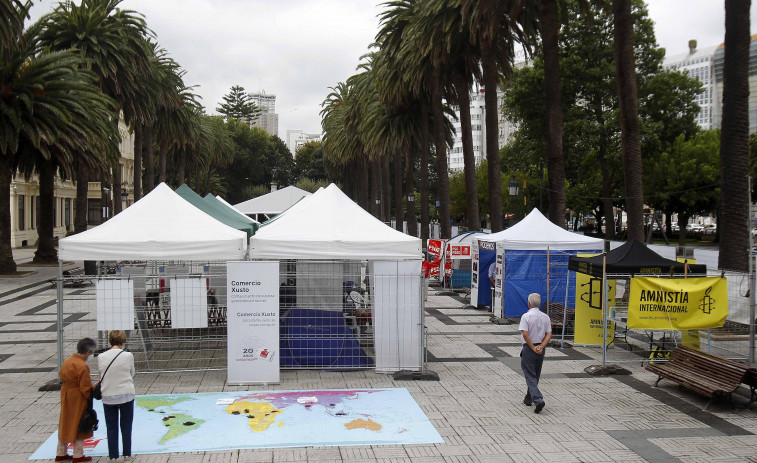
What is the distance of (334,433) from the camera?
8.09 m

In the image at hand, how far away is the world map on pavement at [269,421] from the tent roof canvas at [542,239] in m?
7.78

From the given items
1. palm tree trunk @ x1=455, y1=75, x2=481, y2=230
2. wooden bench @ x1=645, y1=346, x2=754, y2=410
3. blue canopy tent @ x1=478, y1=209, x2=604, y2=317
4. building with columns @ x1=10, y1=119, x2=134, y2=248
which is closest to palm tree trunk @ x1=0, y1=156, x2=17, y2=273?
building with columns @ x1=10, y1=119, x2=134, y2=248

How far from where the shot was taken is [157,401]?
30.9ft

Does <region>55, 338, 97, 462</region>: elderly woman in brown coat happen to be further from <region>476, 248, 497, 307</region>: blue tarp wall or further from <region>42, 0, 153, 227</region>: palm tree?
<region>42, 0, 153, 227</region>: palm tree

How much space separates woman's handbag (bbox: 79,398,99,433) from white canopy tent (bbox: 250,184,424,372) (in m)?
4.21

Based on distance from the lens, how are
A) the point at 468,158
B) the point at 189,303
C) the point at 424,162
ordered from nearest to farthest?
the point at 189,303
the point at 468,158
the point at 424,162

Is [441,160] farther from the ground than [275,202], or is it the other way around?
[441,160]

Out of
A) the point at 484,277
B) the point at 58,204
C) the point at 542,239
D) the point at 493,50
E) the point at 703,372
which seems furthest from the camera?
the point at 58,204

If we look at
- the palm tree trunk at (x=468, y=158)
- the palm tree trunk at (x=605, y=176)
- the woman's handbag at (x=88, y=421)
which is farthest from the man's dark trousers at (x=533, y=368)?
the palm tree trunk at (x=605, y=176)

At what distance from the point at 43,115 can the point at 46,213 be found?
6.81 m

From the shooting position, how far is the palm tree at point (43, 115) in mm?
26906

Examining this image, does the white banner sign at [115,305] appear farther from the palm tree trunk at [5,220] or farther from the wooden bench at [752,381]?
the palm tree trunk at [5,220]

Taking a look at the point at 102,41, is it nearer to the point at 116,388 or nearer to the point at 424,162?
the point at 424,162

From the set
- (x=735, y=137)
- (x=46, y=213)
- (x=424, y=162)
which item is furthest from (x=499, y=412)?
(x=46, y=213)
